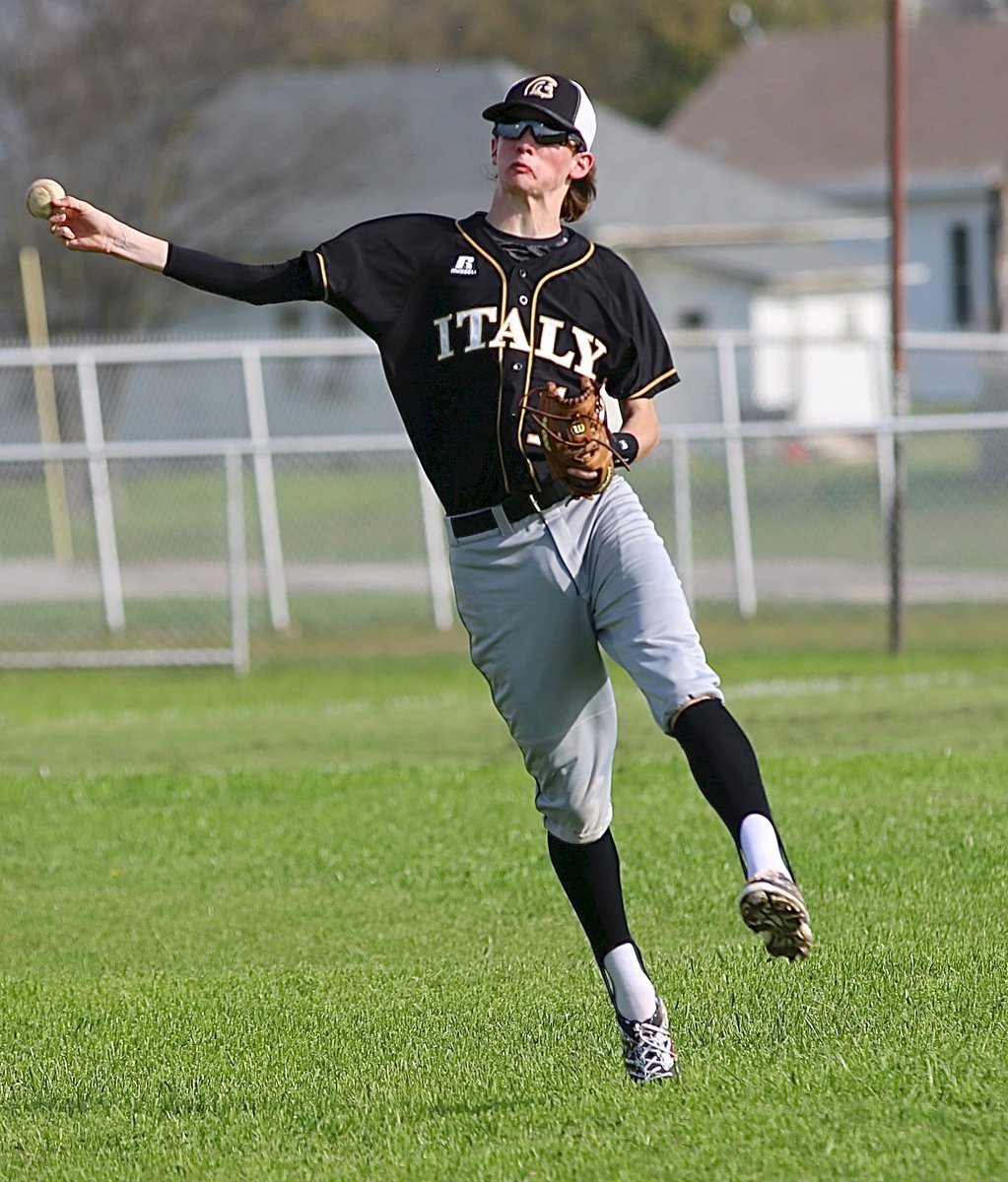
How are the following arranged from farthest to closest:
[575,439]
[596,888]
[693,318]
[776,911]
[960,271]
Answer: [960,271] → [693,318] → [596,888] → [575,439] → [776,911]

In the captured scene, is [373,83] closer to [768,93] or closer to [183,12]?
[183,12]

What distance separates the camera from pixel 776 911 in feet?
12.3

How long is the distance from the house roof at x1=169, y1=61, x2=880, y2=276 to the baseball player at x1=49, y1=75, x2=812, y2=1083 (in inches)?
965

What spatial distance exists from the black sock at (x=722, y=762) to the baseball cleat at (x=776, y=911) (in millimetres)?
229

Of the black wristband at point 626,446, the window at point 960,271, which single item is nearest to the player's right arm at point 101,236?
the black wristband at point 626,446

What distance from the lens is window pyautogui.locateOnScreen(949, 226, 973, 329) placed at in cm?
4328

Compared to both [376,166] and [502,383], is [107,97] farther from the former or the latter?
[502,383]

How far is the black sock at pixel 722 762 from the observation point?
4.05m

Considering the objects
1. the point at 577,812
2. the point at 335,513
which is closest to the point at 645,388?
the point at 577,812

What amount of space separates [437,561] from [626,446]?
35.6ft

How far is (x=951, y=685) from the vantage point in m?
11.9

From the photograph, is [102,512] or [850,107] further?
[850,107]

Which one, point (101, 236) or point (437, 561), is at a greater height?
point (101, 236)

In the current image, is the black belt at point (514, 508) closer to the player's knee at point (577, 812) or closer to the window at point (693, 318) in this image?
the player's knee at point (577, 812)
